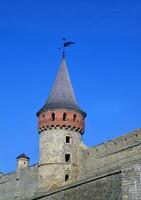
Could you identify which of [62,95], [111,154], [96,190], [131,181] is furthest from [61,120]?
[131,181]

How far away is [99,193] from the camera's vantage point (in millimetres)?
18703

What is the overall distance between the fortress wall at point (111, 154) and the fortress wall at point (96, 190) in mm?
9881

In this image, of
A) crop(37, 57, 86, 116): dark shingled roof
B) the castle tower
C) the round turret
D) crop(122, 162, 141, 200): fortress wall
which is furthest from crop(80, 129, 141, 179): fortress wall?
crop(122, 162, 141, 200): fortress wall

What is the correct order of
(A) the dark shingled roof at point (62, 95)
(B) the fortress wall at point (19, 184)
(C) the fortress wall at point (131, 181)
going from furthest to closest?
(B) the fortress wall at point (19, 184) → (A) the dark shingled roof at point (62, 95) → (C) the fortress wall at point (131, 181)

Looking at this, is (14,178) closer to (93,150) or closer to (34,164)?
(34,164)

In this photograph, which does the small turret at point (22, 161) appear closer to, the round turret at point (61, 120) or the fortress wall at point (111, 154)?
the round turret at point (61, 120)

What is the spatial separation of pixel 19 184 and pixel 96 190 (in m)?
23.8

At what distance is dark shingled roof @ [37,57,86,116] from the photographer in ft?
122

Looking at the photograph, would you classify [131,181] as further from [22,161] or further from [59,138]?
[22,161]

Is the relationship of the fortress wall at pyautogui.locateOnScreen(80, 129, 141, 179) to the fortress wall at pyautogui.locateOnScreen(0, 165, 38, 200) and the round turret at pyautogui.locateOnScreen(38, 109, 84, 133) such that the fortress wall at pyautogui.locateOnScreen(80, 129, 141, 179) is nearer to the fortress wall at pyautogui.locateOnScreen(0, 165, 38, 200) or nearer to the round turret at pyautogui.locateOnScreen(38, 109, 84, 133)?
the round turret at pyautogui.locateOnScreen(38, 109, 84, 133)

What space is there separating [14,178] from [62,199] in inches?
901

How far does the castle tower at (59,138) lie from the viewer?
3541 cm

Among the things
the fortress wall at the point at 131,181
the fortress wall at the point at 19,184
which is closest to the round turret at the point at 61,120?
the fortress wall at the point at 19,184

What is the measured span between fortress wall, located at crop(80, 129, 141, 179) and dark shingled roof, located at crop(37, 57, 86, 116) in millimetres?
3574
